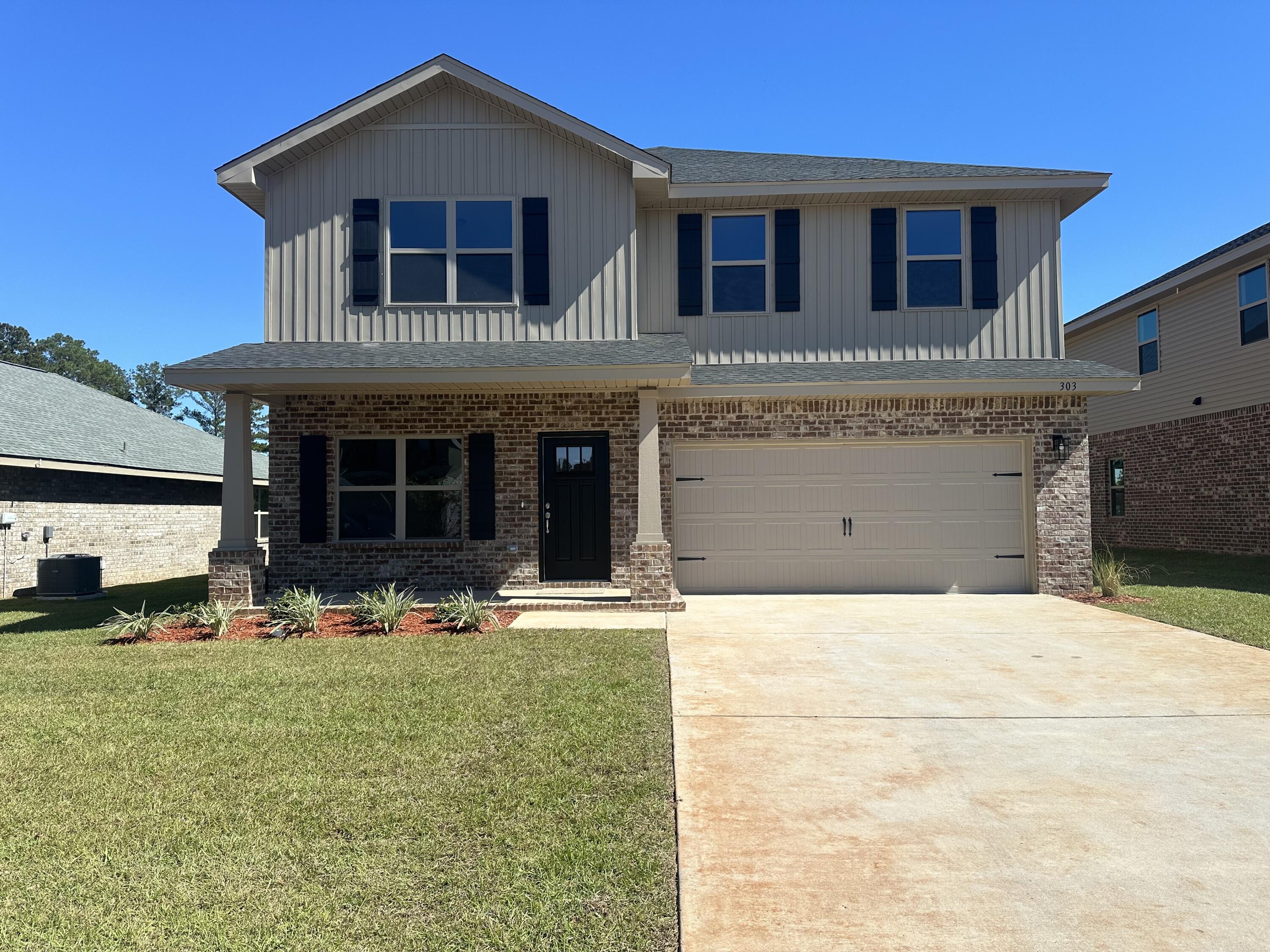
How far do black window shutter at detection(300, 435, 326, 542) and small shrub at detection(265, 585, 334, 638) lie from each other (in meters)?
2.15

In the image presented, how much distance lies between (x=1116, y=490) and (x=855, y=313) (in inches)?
496

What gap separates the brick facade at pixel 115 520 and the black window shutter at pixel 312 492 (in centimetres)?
574

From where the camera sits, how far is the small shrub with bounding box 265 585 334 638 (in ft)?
28.1

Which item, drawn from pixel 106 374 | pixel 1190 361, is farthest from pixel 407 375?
pixel 106 374

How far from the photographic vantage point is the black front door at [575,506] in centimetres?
1141

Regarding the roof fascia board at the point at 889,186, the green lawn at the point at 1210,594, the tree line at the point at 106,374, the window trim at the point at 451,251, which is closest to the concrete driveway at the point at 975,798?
the green lawn at the point at 1210,594

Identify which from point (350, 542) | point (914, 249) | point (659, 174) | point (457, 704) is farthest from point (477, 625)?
point (914, 249)

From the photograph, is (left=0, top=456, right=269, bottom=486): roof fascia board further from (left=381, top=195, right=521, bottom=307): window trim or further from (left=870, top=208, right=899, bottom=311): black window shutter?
(left=870, top=208, right=899, bottom=311): black window shutter

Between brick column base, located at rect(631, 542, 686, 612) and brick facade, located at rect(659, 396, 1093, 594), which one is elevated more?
brick facade, located at rect(659, 396, 1093, 594)

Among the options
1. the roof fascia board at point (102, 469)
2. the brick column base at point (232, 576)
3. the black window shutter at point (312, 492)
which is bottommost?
the brick column base at point (232, 576)

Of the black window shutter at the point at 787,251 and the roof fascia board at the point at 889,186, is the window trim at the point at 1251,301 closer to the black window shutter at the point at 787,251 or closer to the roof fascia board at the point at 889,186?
the roof fascia board at the point at 889,186

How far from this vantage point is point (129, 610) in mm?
10953

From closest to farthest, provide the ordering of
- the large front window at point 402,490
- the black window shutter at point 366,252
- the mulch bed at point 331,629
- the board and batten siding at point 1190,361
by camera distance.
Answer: the mulch bed at point 331,629 → the black window shutter at point 366,252 → the large front window at point 402,490 → the board and batten siding at point 1190,361

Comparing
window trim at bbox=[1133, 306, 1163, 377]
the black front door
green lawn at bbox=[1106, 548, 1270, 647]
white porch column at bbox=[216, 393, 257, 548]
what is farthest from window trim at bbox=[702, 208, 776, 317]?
window trim at bbox=[1133, 306, 1163, 377]
